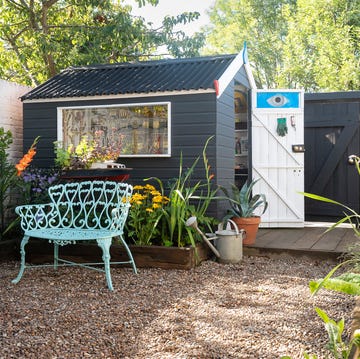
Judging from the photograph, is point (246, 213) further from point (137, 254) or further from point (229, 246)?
point (137, 254)

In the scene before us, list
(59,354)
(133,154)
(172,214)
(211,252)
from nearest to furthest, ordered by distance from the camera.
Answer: (59,354) → (172,214) → (211,252) → (133,154)

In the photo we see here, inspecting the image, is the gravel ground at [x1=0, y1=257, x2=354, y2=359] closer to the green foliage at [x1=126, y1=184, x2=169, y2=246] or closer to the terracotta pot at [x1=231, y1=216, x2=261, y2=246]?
the green foliage at [x1=126, y1=184, x2=169, y2=246]

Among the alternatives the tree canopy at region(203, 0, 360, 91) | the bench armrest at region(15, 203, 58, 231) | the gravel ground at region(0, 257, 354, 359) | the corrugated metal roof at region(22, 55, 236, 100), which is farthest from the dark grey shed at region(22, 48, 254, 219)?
the tree canopy at region(203, 0, 360, 91)

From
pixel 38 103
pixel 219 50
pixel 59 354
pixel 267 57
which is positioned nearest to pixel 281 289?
pixel 59 354

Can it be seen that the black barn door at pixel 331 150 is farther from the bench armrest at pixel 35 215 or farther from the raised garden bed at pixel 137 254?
the bench armrest at pixel 35 215

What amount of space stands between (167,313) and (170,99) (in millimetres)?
3137

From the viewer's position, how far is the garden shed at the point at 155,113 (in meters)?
5.75

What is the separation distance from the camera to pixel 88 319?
316cm

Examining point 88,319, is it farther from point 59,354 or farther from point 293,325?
point 293,325

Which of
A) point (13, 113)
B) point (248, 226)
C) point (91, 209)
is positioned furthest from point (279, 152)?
point (13, 113)

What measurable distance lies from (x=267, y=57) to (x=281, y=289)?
16.5 meters

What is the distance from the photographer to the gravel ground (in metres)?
2.63

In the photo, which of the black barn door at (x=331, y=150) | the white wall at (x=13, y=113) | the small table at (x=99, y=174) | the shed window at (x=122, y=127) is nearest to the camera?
the small table at (x=99, y=174)

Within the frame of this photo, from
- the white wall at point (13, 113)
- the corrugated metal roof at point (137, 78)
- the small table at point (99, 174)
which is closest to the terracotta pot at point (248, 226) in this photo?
the small table at point (99, 174)
